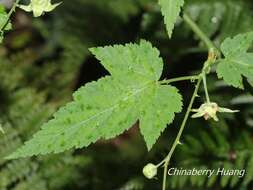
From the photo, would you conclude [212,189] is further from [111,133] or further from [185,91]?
[111,133]

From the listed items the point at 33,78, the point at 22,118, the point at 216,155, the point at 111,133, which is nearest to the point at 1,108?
the point at 22,118

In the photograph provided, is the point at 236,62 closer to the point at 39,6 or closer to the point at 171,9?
the point at 171,9

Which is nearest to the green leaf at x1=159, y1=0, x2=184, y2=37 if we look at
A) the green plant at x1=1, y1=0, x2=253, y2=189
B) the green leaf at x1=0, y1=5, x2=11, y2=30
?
the green plant at x1=1, y1=0, x2=253, y2=189

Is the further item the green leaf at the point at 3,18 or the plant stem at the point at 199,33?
the plant stem at the point at 199,33

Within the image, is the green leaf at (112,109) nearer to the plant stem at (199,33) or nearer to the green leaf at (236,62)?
the green leaf at (236,62)

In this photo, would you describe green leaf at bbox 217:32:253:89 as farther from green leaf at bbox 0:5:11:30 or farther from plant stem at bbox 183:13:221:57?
green leaf at bbox 0:5:11:30

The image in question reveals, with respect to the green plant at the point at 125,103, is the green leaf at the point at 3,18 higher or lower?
higher

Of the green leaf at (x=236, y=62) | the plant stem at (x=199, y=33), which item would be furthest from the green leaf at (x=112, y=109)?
the plant stem at (x=199, y=33)

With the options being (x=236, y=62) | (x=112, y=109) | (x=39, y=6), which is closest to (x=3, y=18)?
(x=39, y=6)
